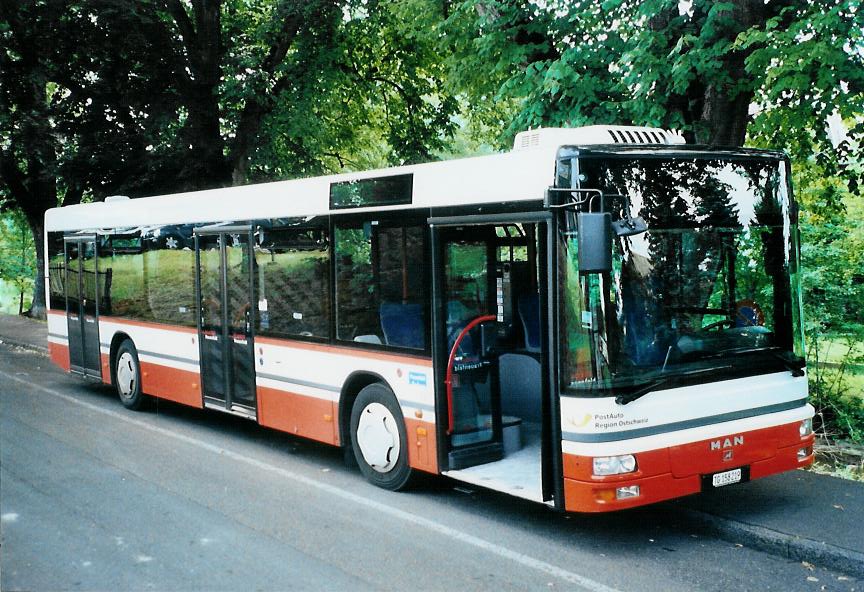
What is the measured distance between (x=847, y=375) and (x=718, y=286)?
453 cm

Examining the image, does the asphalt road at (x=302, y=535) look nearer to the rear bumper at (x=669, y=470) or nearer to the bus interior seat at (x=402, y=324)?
the rear bumper at (x=669, y=470)

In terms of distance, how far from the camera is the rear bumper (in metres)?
6.08

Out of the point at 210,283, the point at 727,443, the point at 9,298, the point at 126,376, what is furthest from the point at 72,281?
the point at 9,298

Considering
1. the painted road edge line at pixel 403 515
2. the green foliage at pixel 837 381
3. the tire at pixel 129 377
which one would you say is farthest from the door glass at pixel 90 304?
the green foliage at pixel 837 381

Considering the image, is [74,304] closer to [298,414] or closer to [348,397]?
[298,414]

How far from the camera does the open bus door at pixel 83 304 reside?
13516 millimetres

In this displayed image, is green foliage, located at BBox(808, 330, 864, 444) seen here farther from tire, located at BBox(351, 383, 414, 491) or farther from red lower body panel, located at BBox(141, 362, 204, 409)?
red lower body panel, located at BBox(141, 362, 204, 409)

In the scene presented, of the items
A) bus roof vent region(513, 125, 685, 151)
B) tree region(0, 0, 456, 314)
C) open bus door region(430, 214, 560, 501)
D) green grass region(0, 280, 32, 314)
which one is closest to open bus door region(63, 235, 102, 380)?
A: tree region(0, 0, 456, 314)

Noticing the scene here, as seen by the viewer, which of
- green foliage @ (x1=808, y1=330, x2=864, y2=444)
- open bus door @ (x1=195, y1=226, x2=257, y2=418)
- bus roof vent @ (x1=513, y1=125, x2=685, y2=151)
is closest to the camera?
bus roof vent @ (x1=513, y1=125, x2=685, y2=151)

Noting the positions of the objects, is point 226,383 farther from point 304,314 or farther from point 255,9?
point 255,9

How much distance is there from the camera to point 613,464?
605 cm

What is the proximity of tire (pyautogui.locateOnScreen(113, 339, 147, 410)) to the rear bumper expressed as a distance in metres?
8.01

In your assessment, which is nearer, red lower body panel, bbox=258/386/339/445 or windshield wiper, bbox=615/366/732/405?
windshield wiper, bbox=615/366/732/405

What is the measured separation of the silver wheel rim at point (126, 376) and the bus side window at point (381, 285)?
5.25 meters
